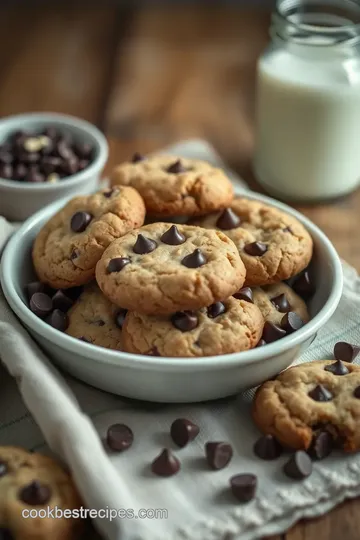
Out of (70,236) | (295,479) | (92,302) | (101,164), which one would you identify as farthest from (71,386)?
(101,164)

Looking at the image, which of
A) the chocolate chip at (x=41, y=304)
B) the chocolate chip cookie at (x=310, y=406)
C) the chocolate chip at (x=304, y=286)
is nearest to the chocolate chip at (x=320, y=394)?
the chocolate chip cookie at (x=310, y=406)

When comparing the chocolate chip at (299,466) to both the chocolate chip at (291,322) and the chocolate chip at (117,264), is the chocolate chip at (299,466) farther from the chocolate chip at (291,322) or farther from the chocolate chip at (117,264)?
the chocolate chip at (117,264)

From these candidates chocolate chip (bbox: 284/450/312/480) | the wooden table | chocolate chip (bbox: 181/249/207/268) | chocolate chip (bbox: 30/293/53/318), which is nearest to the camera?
chocolate chip (bbox: 284/450/312/480)

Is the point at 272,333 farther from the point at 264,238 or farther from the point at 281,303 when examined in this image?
the point at 264,238

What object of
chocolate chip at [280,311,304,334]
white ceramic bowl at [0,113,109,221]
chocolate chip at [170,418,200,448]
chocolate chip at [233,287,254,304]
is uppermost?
chocolate chip at [233,287,254,304]

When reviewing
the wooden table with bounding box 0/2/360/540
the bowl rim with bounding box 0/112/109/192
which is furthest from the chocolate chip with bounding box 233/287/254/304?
the bowl rim with bounding box 0/112/109/192

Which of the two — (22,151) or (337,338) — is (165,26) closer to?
(22,151)

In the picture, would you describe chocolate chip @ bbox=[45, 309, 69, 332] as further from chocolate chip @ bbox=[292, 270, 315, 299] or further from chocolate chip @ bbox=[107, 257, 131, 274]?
chocolate chip @ bbox=[292, 270, 315, 299]
